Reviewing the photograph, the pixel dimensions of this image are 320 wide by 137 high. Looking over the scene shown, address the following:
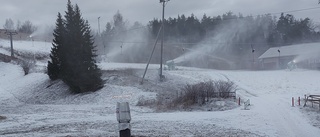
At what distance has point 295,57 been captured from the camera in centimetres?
6888

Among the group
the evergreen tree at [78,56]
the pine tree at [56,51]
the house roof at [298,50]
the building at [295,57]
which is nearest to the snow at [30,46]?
the pine tree at [56,51]

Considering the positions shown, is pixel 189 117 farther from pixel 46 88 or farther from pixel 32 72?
pixel 32 72

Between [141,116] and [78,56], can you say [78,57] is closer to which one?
[78,56]

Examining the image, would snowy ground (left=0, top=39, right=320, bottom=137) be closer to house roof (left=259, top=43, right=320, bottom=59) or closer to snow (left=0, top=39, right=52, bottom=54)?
house roof (left=259, top=43, right=320, bottom=59)

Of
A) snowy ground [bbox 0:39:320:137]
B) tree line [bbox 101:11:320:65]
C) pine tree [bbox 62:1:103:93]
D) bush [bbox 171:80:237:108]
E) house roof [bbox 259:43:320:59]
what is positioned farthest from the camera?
tree line [bbox 101:11:320:65]

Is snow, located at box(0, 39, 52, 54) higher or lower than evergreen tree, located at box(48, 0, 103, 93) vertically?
higher

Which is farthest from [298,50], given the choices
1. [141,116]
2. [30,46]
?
[30,46]

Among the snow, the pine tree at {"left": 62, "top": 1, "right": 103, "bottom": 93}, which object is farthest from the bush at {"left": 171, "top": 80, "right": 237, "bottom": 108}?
the snow

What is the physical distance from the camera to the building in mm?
64125

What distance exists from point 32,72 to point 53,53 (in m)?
12.5

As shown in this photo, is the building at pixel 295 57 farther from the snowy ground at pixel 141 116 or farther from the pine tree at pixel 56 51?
the pine tree at pixel 56 51

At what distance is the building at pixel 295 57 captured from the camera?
210 feet

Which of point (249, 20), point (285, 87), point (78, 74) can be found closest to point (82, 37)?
point (78, 74)

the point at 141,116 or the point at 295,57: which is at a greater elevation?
the point at 295,57
